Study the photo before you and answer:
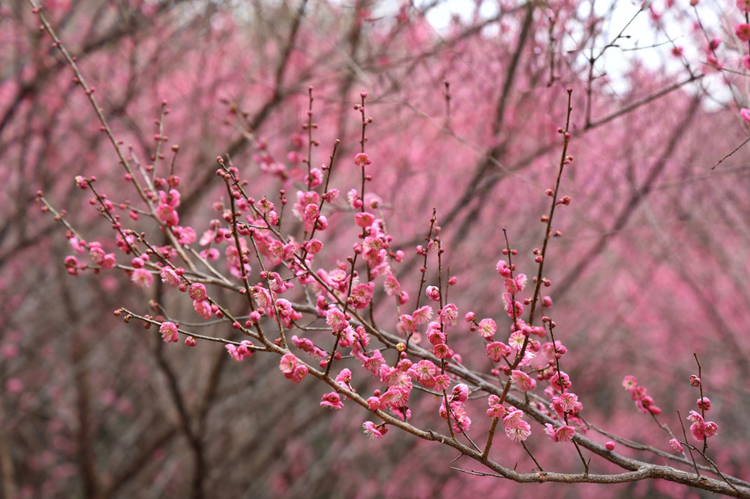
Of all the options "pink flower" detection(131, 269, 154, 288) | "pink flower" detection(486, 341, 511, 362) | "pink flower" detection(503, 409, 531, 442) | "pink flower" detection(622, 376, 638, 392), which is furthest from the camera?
"pink flower" detection(622, 376, 638, 392)

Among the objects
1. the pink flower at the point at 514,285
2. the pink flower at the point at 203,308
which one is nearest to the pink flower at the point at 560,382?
the pink flower at the point at 514,285

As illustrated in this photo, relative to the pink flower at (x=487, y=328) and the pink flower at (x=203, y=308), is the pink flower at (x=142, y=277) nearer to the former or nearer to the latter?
the pink flower at (x=203, y=308)

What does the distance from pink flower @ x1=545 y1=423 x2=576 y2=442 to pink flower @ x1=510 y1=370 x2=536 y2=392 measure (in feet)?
0.50

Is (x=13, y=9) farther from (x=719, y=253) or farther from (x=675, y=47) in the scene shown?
(x=719, y=253)

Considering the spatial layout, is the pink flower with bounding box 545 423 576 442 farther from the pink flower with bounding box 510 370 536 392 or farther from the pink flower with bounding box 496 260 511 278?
the pink flower with bounding box 496 260 511 278

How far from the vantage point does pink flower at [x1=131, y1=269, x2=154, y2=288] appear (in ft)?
5.75

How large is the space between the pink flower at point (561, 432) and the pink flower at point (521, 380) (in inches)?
5.9

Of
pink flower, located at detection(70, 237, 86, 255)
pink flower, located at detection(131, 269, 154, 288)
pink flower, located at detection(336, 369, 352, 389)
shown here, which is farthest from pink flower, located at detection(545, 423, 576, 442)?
pink flower, located at detection(70, 237, 86, 255)

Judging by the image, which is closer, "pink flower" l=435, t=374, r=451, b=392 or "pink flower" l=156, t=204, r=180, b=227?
"pink flower" l=435, t=374, r=451, b=392

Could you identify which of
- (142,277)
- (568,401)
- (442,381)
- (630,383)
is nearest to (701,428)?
(630,383)

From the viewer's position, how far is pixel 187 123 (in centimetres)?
635

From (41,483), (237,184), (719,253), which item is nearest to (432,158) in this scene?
(719,253)

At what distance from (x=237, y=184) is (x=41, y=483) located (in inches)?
351

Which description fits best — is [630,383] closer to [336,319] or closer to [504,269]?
[504,269]
